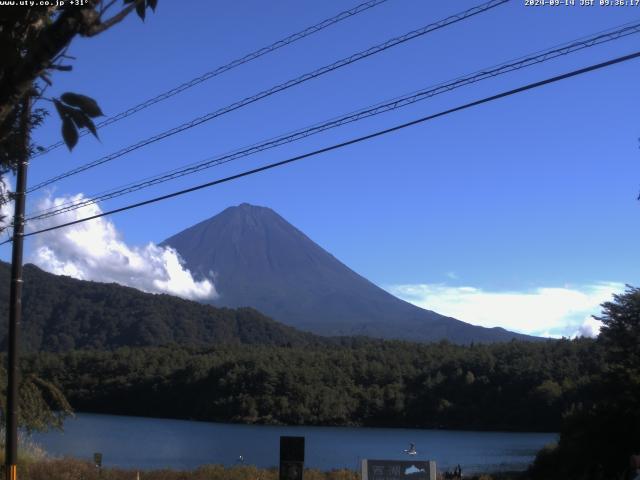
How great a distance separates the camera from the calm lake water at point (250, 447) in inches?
1481

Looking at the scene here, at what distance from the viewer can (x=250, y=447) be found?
47031mm

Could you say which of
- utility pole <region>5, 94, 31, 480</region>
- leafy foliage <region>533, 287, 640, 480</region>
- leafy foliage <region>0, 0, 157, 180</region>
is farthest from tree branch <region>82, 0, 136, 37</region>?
leafy foliage <region>533, 287, 640, 480</region>

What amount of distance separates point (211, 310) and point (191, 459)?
113 meters

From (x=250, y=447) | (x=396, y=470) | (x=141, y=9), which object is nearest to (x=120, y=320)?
(x=250, y=447)

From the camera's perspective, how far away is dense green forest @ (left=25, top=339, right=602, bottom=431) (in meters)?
75.6

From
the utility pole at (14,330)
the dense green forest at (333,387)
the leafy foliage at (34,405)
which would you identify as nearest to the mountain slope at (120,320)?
the dense green forest at (333,387)

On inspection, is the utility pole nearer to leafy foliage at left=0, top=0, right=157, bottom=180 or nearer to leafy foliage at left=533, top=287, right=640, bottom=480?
leafy foliage at left=0, top=0, right=157, bottom=180

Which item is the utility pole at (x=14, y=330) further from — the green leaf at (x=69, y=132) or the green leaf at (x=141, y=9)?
the green leaf at (x=69, y=132)

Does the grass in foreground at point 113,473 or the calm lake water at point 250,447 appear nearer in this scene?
the grass in foreground at point 113,473

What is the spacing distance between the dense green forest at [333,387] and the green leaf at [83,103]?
70.8m

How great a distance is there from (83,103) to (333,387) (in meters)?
83.6

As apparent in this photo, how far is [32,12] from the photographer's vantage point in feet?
11.7

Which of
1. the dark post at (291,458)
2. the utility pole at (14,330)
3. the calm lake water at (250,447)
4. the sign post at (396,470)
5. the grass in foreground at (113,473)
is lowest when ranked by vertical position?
the calm lake water at (250,447)

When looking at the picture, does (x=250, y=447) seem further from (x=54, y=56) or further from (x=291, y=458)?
(x=54, y=56)
